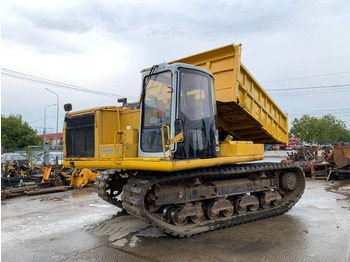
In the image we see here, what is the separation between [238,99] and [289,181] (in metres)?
2.98

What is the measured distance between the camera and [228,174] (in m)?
6.41

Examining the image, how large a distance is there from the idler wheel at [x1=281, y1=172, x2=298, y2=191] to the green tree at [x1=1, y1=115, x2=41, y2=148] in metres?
40.4

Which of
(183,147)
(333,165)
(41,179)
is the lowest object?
(41,179)

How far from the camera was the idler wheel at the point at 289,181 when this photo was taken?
7785 mm

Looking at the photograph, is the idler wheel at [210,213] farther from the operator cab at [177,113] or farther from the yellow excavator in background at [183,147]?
the operator cab at [177,113]

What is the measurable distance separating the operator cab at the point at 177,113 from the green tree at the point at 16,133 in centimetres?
4050

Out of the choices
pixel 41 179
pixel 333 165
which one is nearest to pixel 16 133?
pixel 41 179

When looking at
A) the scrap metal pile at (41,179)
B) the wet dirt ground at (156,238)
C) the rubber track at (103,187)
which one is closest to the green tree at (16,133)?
the scrap metal pile at (41,179)

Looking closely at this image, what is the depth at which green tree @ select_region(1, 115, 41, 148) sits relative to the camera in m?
41.0

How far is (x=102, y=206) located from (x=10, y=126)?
1536 inches

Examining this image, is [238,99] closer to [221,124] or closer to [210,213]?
[221,124]

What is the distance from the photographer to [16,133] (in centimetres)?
4162

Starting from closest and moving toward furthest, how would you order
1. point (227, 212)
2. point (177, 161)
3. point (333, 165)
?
point (177, 161) → point (227, 212) → point (333, 165)

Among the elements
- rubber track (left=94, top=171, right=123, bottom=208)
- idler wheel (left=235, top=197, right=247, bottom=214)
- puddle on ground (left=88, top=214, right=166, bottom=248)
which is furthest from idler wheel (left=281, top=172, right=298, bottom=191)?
rubber track (left=94, top=171, right=123, bottom=208)
